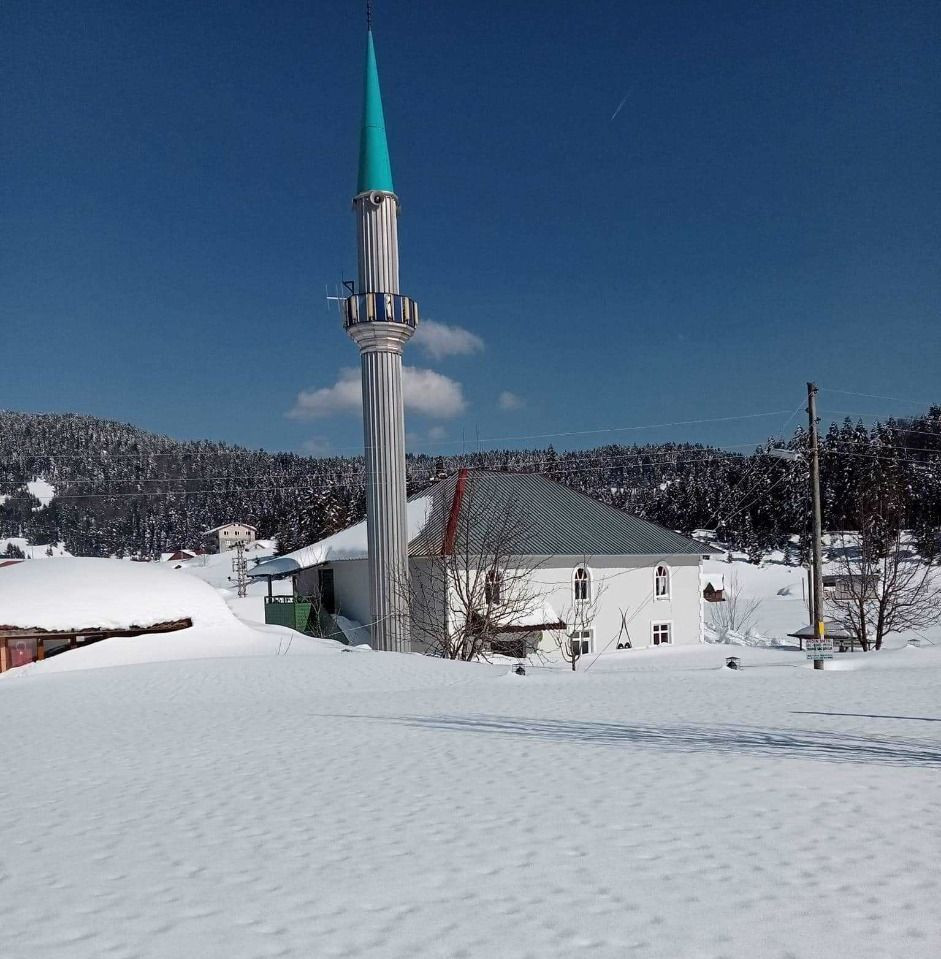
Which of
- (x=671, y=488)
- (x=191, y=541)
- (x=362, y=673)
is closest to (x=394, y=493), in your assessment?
(x=362, y=673)

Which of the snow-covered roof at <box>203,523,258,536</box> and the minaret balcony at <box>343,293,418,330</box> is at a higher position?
the minaret balcony at <box>343,293,418,330</box>

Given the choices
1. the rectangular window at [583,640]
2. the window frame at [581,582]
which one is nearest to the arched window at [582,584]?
the window frame at [581,582]

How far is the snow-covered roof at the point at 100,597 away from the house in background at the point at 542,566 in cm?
708

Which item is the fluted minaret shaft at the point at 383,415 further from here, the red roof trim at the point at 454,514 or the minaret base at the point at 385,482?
the red roof trim at the point at 454,514

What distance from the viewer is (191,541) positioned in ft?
437

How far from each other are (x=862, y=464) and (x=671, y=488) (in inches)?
1066

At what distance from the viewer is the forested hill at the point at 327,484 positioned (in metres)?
78.4

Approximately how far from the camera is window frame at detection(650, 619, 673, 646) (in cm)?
3203

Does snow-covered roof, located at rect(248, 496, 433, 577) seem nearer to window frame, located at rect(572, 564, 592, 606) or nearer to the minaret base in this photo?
the minaret base

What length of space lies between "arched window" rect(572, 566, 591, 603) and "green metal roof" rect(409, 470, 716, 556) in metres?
0.78

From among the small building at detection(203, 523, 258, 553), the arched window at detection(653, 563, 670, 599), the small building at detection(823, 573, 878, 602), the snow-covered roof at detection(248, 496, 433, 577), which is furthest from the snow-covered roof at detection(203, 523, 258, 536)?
the small building at detection(823, 573, 878, 602)

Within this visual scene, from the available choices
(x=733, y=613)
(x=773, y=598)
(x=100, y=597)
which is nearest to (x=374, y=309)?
(x=100, y=597)

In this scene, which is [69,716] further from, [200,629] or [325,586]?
[325,586]

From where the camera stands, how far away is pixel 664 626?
32.5 m
